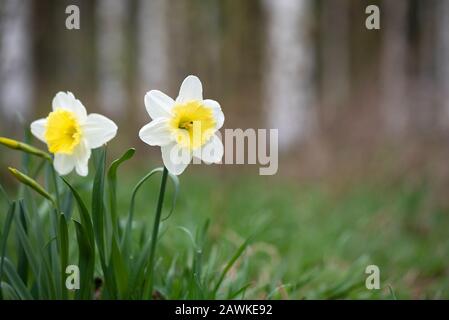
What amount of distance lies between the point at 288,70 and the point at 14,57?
3.26 m

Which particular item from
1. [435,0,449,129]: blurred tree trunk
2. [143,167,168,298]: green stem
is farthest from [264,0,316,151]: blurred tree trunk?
[143,167,168,298]: green stem

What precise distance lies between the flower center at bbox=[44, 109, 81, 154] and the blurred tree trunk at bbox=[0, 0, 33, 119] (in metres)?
0.41

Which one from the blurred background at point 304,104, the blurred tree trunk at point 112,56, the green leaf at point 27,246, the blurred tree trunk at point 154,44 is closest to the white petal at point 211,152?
the green leaf at point 27,246

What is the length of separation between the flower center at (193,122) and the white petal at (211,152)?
13mm

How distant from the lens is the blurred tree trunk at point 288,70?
255 inches

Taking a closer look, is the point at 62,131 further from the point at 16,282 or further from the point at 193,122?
the point at 16,282

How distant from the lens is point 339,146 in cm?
492

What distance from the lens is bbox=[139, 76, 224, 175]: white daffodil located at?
1145 mm

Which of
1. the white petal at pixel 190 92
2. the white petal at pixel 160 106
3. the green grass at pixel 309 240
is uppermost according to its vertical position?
the white petal at pixel 190 92

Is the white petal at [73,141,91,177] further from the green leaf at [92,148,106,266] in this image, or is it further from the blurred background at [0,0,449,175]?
the blurred background at [0,0,449,175]

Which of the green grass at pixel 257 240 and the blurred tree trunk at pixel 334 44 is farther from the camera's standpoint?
the blurred tree trunk at pixel 334 44

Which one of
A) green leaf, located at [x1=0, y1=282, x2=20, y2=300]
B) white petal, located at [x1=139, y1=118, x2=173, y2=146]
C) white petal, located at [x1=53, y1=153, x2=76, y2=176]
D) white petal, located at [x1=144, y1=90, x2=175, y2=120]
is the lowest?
green leaf, located at [x1=0, y1=282, x2=20, y2=300]

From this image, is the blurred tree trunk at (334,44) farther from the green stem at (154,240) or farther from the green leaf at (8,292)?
the green leaf at (8,292)
